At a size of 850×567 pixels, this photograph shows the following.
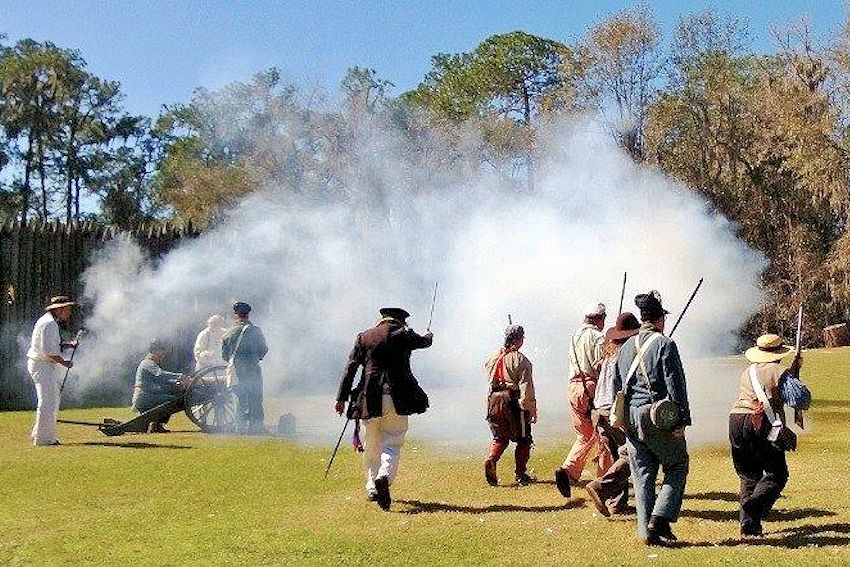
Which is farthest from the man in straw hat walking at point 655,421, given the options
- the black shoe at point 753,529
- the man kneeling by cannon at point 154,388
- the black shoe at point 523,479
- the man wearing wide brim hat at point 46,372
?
the man kneeling by cannon at point 154,388

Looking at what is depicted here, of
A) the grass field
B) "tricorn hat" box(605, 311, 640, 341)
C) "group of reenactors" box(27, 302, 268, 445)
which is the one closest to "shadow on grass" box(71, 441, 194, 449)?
the grass field

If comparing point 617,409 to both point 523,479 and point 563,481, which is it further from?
point 523,479

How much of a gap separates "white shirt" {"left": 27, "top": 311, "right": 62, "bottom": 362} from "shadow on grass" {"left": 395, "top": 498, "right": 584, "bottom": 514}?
587 cm

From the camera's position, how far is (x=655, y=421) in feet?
21.2

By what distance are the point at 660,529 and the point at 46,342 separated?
833 centimetres

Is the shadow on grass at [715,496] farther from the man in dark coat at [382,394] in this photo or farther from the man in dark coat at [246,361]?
the man in dark coat at [246,361]

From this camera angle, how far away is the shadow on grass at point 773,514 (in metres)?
7.47

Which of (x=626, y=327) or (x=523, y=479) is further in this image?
(x=523, y=479)

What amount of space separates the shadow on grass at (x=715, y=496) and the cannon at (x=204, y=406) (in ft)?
21.9

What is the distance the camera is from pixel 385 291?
71.3ft

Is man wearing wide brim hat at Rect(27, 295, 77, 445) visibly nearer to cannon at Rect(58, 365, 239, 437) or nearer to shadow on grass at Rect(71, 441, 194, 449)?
shadow on grass at Rect(71, 441, 194, 449)

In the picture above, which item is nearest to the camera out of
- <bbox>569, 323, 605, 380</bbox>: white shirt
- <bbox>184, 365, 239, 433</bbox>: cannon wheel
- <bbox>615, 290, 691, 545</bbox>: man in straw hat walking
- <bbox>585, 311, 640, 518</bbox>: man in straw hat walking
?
<bbox>615, 290, 691, 545</bbox>: man in straw hat walking

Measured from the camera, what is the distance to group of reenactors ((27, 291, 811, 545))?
6625 mm

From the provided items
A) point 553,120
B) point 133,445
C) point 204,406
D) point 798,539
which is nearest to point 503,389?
point 798,539
